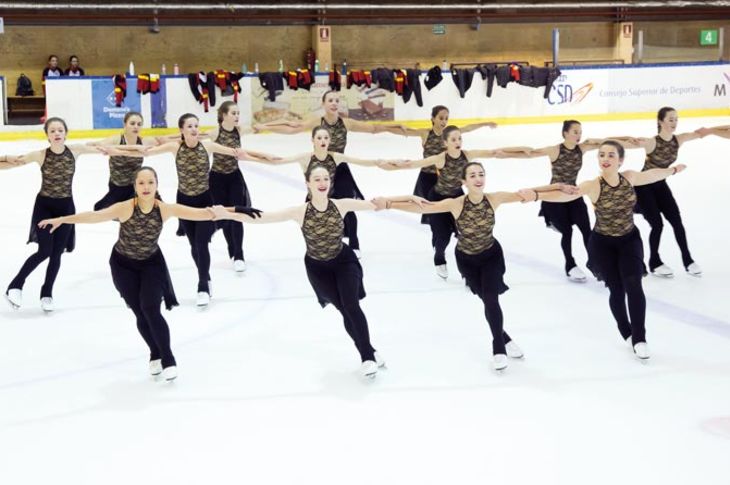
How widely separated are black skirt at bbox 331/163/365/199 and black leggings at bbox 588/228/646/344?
305cm

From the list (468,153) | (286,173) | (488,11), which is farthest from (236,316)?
(488,11)

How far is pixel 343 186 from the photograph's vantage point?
886 cm

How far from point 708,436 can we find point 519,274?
12.2 ft

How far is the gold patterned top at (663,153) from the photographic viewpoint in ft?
27.0

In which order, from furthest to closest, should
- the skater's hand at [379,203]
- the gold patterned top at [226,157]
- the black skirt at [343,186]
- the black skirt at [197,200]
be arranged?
the black skirt at [343,186] < the gold patterned top at [226,157] < the black skirt at [197,200] < the skater's hand at [379,203]

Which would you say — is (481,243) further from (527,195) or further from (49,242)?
(49,242)

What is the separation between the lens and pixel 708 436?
15.5ft

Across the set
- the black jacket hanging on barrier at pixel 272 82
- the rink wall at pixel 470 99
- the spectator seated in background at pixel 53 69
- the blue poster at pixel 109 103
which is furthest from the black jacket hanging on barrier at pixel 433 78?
the spectator seated in background at pixel 53 69

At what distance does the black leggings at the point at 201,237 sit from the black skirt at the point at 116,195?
662mm

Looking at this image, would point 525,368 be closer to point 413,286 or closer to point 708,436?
point 708,436

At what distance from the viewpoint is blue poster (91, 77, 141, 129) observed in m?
17.7

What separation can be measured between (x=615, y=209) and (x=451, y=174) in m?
2.17

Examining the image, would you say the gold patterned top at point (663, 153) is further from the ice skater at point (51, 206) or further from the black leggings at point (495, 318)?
the ice skater at point (51, 206)

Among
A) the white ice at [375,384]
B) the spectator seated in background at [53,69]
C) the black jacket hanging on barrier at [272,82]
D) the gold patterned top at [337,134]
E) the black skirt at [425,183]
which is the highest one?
the spectator seated in background at [53,69]
